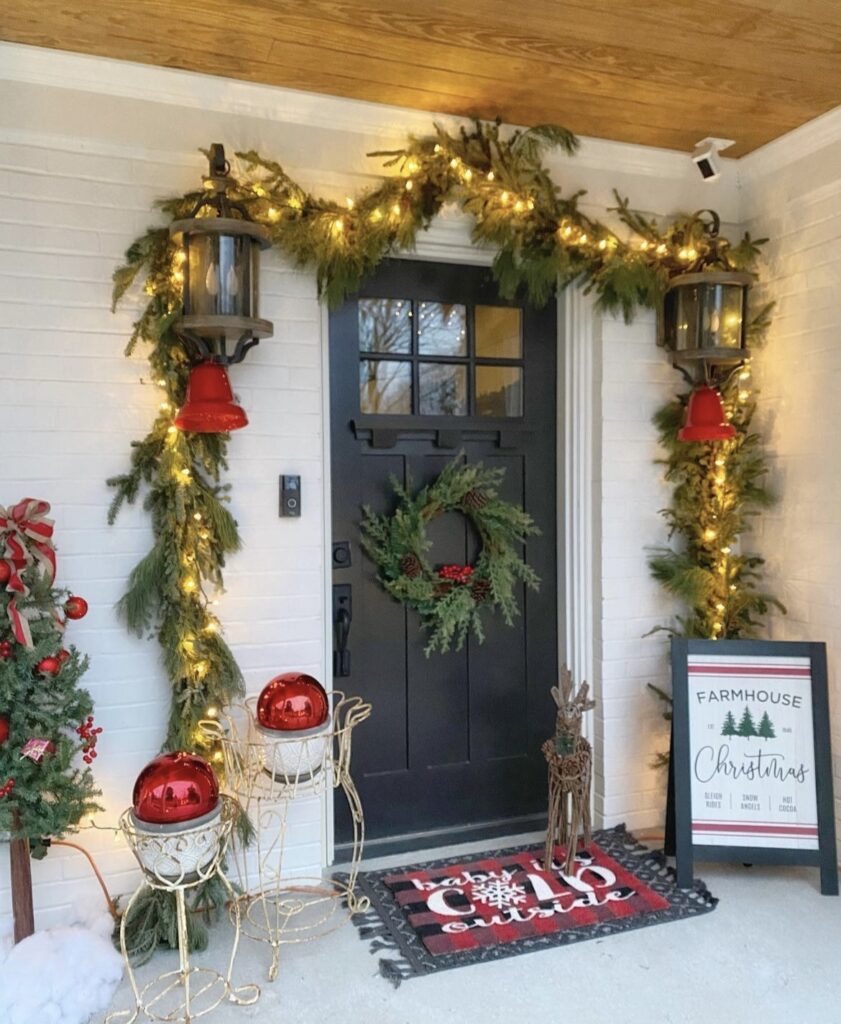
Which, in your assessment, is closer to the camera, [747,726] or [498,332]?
[747,726]

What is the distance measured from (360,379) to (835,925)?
2225 mm

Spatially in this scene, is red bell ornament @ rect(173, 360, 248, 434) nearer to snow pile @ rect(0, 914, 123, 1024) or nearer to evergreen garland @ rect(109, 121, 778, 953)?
evergreen garland @ rect(109, 121, 778, 953)

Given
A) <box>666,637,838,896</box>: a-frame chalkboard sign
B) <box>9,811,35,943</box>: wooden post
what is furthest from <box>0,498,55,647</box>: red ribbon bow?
<box>666,637,838,896</box>: a-frame chalkboard sign

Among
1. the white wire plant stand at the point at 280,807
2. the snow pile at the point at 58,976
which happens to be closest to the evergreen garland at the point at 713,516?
the white wire plant stand at the point at 280,807

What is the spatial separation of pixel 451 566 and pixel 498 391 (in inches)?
26.3

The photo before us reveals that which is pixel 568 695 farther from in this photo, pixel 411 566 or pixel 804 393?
pixel 804 393

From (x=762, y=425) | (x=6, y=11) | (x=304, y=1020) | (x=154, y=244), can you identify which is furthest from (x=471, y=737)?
(x=6, y=11)

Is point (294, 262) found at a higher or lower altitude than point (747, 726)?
higher

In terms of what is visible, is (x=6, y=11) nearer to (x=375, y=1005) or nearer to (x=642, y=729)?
(x=375, y=1005)

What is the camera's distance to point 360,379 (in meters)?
2.74

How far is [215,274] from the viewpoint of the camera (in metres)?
2.21

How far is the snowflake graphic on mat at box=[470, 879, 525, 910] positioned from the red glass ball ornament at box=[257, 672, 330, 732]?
2.64 ft

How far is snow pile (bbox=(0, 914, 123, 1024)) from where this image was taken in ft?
6.29

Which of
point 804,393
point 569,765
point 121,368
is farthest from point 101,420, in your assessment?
point 804,393
